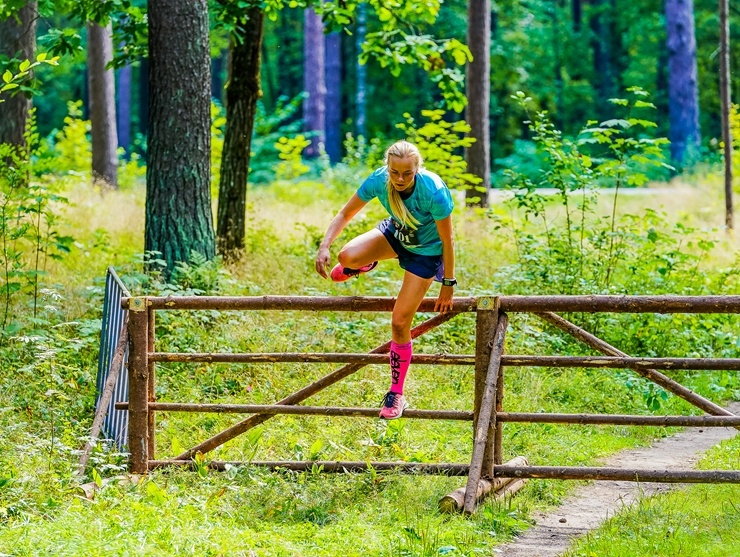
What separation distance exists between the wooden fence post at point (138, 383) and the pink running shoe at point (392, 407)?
1730 mm

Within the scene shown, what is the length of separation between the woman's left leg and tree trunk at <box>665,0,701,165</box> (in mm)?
22608

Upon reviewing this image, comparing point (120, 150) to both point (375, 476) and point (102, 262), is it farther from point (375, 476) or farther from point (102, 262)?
point (375, 476)

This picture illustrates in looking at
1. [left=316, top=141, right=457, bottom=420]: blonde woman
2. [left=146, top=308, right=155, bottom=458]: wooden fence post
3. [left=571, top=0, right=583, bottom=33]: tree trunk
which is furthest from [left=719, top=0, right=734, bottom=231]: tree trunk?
[left=571, top=0, right=583, bottom=33]: tree trunk

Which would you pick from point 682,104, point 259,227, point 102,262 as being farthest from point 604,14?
point 102,262

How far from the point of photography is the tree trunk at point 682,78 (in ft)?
85.9

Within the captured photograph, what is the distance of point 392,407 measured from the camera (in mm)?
6059

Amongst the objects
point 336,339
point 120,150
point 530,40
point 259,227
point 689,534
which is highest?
point 530,40

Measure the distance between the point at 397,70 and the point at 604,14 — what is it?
104 feet

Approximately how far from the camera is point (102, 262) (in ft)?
38.9

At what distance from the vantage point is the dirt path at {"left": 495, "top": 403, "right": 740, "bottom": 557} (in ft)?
18.2

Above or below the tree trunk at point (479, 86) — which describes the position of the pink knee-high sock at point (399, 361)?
below

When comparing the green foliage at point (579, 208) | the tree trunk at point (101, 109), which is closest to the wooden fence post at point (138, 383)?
the green foliage at point (579, 208)

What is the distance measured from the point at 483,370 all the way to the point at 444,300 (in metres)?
0.55

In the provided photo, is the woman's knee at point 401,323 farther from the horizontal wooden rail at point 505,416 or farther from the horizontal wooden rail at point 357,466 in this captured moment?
the horizontal wooden rail at point 357,466
